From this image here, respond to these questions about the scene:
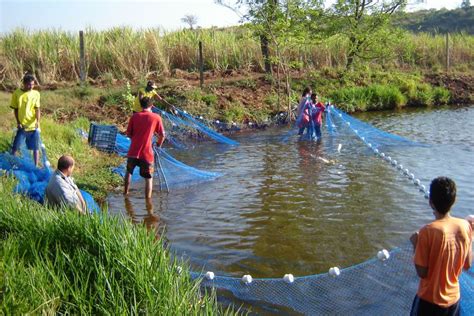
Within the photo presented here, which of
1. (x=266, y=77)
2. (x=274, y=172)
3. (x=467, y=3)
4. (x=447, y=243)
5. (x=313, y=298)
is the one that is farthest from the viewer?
(x=467, y=3)

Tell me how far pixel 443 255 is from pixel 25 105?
7.51 m

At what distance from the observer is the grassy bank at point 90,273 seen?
11.8ft

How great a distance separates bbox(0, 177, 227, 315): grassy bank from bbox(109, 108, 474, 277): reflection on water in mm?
1248

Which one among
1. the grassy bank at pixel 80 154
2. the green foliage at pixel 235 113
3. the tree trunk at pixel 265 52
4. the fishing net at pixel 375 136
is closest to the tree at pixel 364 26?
the tree trunk at pixel 265 52

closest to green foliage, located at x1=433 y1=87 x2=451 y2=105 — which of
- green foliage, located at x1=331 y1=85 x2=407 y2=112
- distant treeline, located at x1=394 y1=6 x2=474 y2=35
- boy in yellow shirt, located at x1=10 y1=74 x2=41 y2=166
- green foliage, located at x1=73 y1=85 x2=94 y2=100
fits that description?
green foliage, located at x1=331 y1=85 x2=407 y2=112

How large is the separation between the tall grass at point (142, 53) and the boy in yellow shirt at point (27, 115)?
9.66 metres

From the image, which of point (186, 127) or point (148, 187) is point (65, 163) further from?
point (186, 127)

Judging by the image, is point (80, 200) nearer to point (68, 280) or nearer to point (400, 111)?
point (68, 280)

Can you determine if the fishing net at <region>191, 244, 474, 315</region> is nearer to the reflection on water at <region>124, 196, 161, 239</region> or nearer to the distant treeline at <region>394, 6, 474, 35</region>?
the reflection on water at <region>124, 196, 161, 239</region>

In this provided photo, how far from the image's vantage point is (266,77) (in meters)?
19.5

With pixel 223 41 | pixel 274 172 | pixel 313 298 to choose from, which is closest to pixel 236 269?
pixel 313 298

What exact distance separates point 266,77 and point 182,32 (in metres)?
5.06

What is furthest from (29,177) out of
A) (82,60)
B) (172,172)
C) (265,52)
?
(265,52)

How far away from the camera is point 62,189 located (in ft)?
18.5
